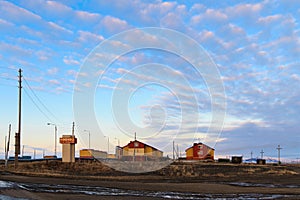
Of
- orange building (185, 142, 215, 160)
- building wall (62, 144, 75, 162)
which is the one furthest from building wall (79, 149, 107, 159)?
building wall (62, 144, 75, 162)

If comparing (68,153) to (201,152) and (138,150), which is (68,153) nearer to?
(138,150)

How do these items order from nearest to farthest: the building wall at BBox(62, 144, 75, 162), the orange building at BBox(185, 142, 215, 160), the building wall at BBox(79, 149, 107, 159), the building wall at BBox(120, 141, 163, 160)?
1. the building wall at BBox(62, 144, 75, 162)
2. the building wall at BBox(79, 149, 107, 159)
3. the building wall at BBox(120, 141, 163, 160)
4. the orange building at BBox(185, 142, 215, 160)

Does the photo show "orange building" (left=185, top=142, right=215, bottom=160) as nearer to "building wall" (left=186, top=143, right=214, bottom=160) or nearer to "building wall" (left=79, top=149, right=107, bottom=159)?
"building wall" (left=186, top=143, right=214, bottom=160)

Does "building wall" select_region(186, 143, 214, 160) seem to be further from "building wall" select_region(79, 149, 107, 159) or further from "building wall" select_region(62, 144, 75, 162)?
"building wall" select_region(62, 144, 75, 162)

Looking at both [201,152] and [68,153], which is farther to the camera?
[201,152]

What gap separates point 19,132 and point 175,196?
31157 millimetres

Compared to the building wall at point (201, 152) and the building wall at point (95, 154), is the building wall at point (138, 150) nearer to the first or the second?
the building wall at point (95, 154)

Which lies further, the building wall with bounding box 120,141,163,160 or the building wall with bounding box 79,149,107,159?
the building wall with bounding box 120,141,163,160

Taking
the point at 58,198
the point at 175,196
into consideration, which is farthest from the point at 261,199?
the point at 58,198

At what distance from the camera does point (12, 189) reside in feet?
59.1

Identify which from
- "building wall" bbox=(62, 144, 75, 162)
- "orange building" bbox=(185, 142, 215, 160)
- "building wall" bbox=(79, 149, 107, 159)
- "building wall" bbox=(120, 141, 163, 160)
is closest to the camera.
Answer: "building wall" bbox=(62, 144, 75, 162)

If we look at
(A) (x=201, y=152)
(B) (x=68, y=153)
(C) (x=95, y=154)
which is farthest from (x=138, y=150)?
(B) (x=68, y=153)

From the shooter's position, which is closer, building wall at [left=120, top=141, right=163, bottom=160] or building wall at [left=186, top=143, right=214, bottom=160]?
building wall at [left=120, top=141, right=163, bottom=160]

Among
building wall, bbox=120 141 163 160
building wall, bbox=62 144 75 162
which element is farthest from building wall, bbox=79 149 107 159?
building wall, bbox=62 144 75 162
